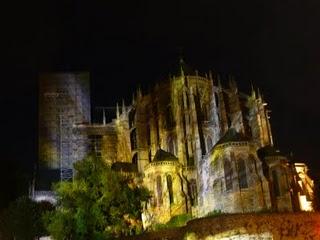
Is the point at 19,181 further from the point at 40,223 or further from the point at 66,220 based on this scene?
the point at 66,220

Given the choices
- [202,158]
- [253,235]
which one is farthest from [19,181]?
[253,235]

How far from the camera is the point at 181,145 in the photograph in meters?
55.8

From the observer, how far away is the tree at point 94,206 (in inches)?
1519

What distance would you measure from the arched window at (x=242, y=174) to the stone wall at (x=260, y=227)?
13.6 meters

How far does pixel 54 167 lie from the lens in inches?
2450

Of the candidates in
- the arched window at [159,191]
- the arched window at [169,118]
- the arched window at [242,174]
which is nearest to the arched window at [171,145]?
the arched window at [169,118]

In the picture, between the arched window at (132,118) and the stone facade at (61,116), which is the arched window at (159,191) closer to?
the arched window at (132,118)

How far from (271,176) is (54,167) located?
2403cm

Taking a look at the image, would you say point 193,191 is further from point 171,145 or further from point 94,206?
point 94,206

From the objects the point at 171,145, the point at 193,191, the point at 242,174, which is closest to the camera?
the point at 242,174

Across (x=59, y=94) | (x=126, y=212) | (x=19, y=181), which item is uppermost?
(x=59, y=94)

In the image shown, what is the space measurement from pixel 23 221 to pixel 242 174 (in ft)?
57.9

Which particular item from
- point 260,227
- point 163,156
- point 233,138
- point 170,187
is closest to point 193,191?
point 170,187

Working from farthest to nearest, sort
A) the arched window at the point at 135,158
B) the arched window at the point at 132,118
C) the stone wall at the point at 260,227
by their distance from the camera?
the arched window at the point at 132,118
the arched window at the point at 135,158
the stone wall at the point at 260,227
